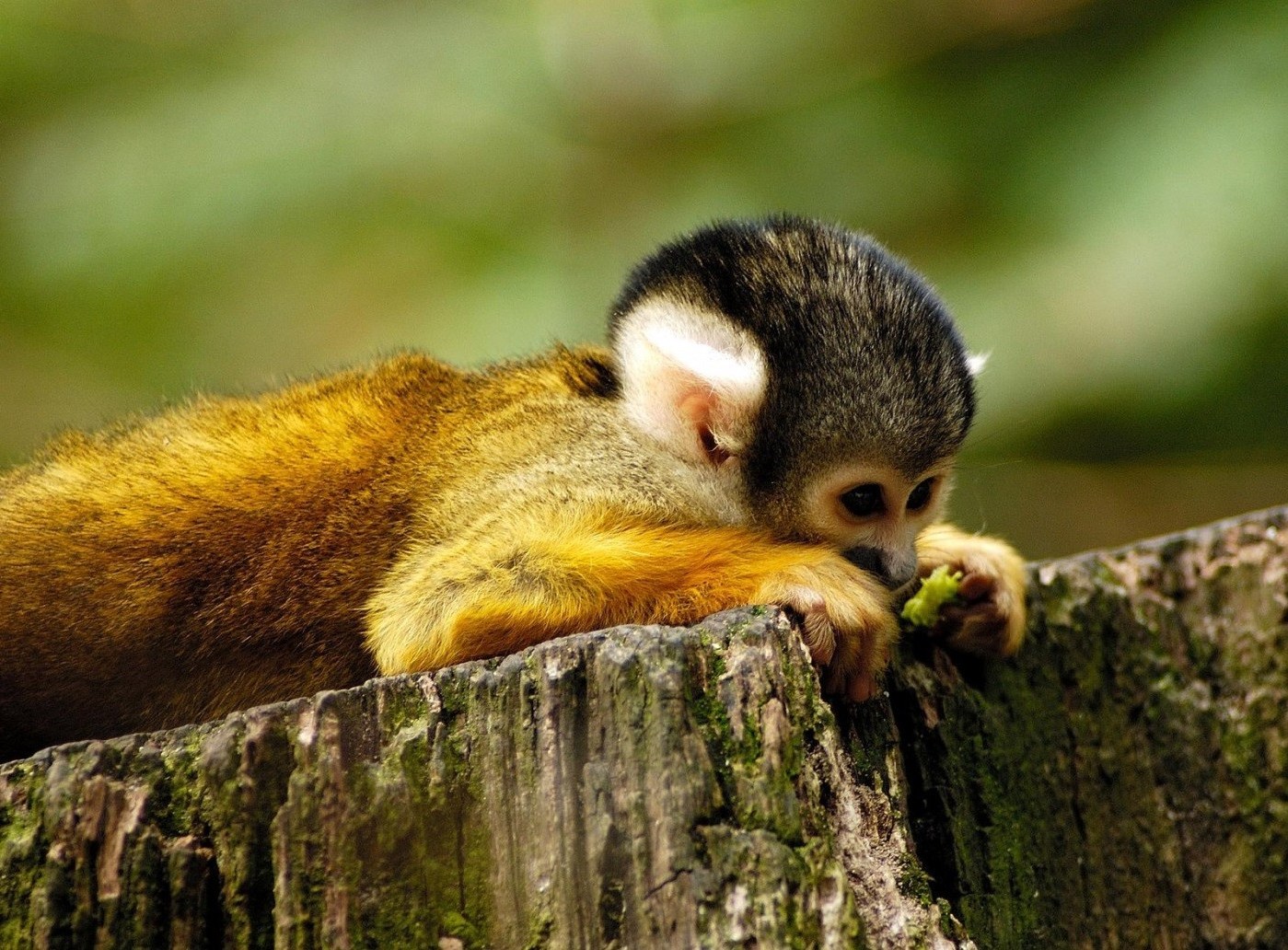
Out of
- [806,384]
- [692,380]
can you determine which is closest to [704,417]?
[692,380]

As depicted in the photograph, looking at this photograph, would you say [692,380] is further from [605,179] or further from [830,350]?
[605,179]

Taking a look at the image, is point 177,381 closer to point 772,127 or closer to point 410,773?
point 772,127

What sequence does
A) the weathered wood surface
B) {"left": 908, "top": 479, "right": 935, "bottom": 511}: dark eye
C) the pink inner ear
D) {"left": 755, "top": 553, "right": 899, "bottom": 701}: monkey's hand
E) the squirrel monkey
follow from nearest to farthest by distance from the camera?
the weathered wood surface
{"left": 755, "top": 553, "right": 899, "bottom": 701}: monkey's hand
the squirrel monkey
the pink inner ear
{"left": 908, "top": 479, "right": 935, "bottom": 511}: dark eye

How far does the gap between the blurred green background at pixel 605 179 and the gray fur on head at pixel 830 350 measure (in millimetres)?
2569

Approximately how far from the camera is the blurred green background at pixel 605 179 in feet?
16.4

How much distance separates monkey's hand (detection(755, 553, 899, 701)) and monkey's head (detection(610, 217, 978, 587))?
1.20ft

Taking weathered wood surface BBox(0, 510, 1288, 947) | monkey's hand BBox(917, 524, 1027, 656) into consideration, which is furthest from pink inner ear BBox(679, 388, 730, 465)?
weathered wood surface BBox(0, 510, 1288, 947)

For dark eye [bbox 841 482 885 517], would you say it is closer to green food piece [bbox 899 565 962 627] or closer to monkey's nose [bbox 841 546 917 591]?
monkey's nose [bbox 841 546 917 591]

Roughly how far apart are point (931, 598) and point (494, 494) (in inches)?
33.6

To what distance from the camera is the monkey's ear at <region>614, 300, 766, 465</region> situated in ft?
7.98

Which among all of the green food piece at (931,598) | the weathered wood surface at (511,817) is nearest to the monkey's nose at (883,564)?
the green food piece at (931,598)

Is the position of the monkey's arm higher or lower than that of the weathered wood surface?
higher

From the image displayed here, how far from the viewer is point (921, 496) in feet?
8.55

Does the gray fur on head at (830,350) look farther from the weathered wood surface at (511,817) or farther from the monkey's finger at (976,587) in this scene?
the weathered wood surface at (511,817)
